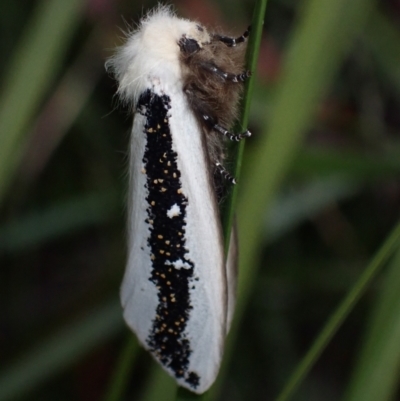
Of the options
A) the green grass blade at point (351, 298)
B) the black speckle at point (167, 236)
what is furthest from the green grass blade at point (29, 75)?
the green grass blade at point (351, 298)

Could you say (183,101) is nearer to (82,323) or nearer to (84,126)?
(82,323)

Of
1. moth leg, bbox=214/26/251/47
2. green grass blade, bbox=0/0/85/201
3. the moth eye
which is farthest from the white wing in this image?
green grass blade, bbox=0/0/85/201

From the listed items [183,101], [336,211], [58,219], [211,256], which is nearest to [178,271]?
[211,256]

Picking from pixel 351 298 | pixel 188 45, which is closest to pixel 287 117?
pixel 188 45

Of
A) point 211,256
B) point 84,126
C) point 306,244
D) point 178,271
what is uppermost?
point 211,256

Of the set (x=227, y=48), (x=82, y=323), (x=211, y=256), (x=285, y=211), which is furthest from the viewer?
(x=285, y=211)

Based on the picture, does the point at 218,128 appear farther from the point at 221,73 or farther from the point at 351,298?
the point at 351,298

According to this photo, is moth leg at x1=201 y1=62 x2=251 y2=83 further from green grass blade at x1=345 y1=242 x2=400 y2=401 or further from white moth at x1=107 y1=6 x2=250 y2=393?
green grass blade at x1=345 y1=242 x2=400 y2=401
